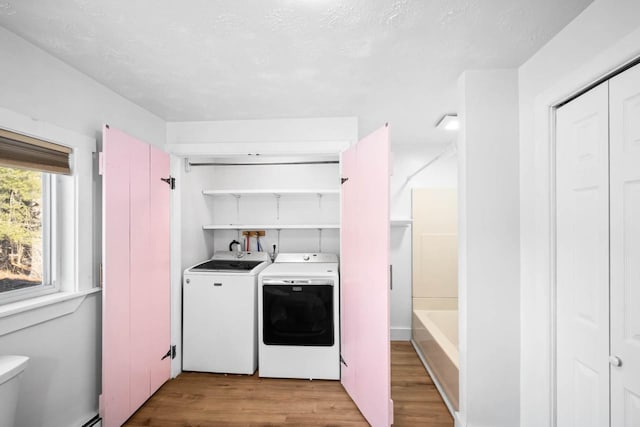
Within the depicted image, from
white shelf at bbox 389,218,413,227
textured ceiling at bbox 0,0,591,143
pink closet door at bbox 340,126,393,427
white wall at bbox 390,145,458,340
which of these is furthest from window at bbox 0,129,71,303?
white wall at bbox 390,145,458,340

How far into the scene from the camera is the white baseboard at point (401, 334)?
130 inches

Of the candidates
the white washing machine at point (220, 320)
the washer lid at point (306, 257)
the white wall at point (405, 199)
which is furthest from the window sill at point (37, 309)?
the white wall at point (405, 199)

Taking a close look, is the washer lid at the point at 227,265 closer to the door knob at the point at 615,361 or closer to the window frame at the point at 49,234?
the window frame at the point at 49,234

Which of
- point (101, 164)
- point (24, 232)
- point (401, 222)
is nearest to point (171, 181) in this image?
point (101, 164)

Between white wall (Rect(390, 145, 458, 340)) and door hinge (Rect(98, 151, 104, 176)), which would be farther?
white wall (Rect(390, 145, 458, 340))

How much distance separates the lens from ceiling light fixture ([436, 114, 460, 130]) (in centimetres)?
235

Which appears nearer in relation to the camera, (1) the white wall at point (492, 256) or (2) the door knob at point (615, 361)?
(2) the door knob at point (615, 361)

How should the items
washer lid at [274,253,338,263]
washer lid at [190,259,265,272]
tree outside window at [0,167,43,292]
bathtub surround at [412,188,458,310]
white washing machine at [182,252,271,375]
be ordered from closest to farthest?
tree outside window at [0,167,43,292]
white washing machine at [182,252,271,375]
washer lid at [190,259,265,272]
washer lid at [274,253,338,263]
bathtub surround at [412,188,458,310]

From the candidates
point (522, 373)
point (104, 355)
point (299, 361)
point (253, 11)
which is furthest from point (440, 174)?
point (104, 355)

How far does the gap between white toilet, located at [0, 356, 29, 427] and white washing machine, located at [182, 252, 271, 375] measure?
1301 mm

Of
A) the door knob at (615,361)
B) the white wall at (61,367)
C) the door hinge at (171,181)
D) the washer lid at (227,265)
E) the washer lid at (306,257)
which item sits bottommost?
the white wall at (61,367)

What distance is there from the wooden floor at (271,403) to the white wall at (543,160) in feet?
2.40

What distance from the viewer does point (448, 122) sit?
8.00ft

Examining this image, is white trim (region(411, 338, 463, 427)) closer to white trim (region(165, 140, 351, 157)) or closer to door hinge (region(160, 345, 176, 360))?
white trim (region(165, 140, 351, 157))
